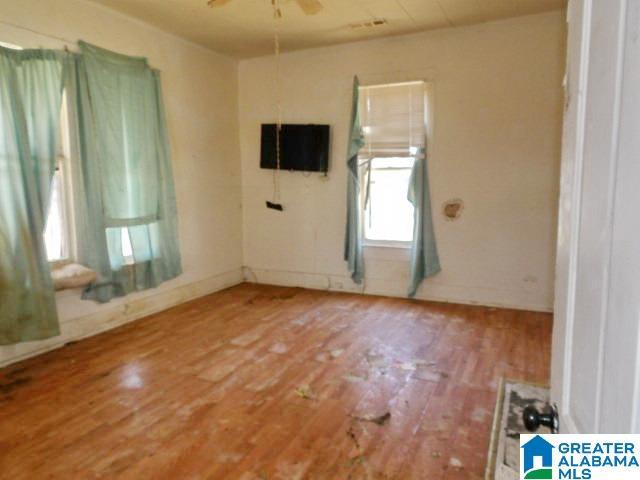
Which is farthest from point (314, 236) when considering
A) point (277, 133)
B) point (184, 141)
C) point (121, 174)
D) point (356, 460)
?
point (356, 460)

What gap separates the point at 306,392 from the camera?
8.88 ft

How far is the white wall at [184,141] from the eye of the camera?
3299 mm

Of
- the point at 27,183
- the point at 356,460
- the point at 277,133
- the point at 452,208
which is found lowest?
the point at 356,460

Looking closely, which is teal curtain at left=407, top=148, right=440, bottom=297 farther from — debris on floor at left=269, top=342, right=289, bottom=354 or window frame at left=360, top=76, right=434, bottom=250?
debris on floor at left=269, top=342, right=289, bottom=354

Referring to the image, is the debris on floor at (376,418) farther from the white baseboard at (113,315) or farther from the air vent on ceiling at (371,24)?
the air vent on ceiling at (371,24)

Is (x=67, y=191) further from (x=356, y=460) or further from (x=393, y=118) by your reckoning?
(x=393, y=118)

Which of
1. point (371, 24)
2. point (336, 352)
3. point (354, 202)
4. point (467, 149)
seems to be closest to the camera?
point (336, 352)

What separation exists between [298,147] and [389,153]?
108 centimetres

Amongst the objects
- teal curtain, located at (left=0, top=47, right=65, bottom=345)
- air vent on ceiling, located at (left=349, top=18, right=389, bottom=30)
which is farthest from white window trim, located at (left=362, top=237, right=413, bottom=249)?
teal curtain, located at (left=0, top=47, right=65, bottom=345)

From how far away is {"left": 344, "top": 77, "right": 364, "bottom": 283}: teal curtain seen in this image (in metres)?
4.74

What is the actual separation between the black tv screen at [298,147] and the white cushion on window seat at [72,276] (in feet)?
8.14

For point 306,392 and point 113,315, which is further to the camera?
point 113,315

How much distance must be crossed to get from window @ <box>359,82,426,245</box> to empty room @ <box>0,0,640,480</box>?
0.03 meters

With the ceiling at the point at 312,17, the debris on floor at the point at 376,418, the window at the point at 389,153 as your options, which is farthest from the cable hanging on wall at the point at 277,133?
the debris on floor at the point at 376,418
